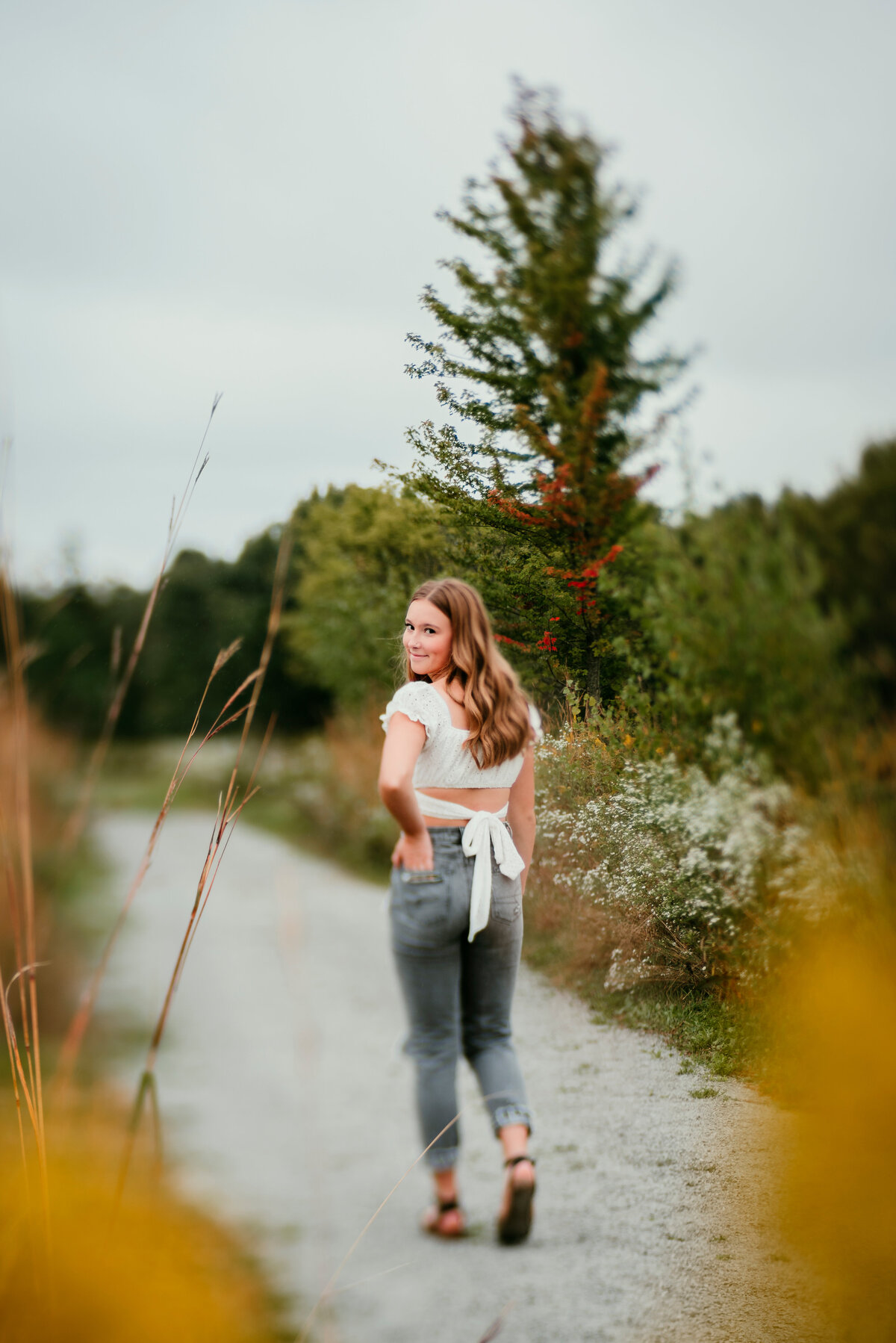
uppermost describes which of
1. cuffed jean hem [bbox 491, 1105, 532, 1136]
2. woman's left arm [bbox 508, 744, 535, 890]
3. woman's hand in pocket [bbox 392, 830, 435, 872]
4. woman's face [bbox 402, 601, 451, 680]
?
woman's face [bbox 402, 601, 451, 680]

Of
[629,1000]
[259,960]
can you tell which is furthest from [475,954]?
[259,960]

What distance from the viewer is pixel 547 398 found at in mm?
898

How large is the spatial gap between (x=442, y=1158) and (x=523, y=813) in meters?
0.63

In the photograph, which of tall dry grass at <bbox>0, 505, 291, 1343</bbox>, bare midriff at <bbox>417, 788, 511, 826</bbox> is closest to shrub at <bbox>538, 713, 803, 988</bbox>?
bare midriff at <bbox>417, 788, 511, 826</bbox>

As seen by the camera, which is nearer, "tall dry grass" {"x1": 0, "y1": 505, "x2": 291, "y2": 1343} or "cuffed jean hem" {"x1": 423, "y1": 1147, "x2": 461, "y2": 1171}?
"tall dry grass" {"x1": 0, "y1": 505, "x2": 291, "y2": 1343}

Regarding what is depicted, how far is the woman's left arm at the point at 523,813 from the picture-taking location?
1022mm

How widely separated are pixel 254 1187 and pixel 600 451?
198cm

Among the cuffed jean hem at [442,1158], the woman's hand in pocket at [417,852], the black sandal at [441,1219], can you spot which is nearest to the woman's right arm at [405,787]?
the woman's hand in pocket at [417,852]

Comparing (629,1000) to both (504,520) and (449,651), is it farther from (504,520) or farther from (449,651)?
(504,520)

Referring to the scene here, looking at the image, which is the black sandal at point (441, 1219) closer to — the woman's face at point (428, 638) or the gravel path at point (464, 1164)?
the gravel path at point (464, 1164)

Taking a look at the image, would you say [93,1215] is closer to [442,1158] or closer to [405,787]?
[442,1158]

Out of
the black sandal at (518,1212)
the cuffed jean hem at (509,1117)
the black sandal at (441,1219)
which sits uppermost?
the cuffed jean hem at (509,1117)

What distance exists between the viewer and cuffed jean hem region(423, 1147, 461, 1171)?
4.02 feet

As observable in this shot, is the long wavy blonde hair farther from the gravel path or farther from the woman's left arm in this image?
the gravel path
